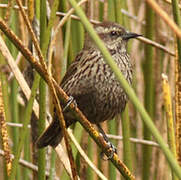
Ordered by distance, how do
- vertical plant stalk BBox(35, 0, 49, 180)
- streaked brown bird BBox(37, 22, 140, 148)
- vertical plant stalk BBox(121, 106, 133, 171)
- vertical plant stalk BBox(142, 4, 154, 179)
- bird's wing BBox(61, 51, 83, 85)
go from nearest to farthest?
vertical plant stalk BBox(35, 0, 49, 180), vertical plant stalk BBox(121, 106, 133, 171), streaked brown bird BBox(37, 22, 140, 148), bird's wing BBox(61, 51, 83, 85), vertical plant stalk BBox(142, 4, 154, 179)

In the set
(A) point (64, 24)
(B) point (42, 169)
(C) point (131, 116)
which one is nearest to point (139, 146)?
(C) point (131, 116)

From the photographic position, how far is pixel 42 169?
1729mm

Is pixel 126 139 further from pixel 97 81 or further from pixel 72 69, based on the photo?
pixel 72 69

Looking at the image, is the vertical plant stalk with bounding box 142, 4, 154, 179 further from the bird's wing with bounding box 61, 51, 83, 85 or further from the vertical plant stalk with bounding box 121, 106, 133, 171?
the vertical plant stalk with bounding box 121, 106, 133, 171

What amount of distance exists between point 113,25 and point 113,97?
1.14ft

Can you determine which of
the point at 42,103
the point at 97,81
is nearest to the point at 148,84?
the point at 97,81

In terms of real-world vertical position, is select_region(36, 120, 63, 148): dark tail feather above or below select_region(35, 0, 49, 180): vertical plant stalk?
below

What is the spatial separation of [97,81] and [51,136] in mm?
324

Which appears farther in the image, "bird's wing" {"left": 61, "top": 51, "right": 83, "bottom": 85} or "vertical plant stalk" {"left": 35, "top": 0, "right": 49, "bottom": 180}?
"bird's wing" {"left": 61, "top": 51, "right": 83, "bottom": 85}

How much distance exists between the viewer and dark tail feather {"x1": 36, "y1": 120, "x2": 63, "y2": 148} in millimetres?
2115

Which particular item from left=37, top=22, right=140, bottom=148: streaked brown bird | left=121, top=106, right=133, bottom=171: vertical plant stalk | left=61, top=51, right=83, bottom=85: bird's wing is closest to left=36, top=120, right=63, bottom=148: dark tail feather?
left=37, top=22, right=140, bottom=148: streaked brown bird

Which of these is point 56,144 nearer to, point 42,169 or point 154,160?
point 42,169

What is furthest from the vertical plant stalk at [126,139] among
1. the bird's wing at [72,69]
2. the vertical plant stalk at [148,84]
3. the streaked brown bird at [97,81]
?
the vertical plant stalk at [148,84]

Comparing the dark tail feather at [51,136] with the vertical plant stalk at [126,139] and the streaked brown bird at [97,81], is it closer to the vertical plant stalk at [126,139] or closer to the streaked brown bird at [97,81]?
the streaked brown bird at [97,81]
